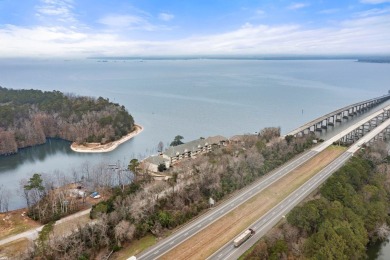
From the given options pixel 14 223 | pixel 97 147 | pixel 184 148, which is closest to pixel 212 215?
pixel 14 223

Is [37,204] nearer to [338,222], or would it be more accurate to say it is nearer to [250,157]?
[250,157]

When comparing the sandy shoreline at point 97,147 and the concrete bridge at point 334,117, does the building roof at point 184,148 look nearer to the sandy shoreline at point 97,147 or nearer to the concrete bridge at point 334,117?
the sandy shoreline at point 97,147

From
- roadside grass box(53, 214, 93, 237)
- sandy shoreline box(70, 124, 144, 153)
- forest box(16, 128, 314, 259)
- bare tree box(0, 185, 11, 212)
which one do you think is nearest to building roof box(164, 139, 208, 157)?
forest box(16, 128, 314, 259)

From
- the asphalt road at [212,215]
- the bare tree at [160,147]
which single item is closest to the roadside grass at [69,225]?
the asphalt road at [212,215]

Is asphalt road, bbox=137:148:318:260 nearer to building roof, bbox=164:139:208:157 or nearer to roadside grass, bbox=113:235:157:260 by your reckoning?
roadside grass, bbox=113:235:157:260

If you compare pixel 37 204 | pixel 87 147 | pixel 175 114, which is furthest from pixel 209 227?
pixel 175 114

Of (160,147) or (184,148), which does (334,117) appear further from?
(160,147)

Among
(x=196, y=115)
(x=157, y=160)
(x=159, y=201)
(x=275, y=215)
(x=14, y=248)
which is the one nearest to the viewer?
(x=14, y=248)
